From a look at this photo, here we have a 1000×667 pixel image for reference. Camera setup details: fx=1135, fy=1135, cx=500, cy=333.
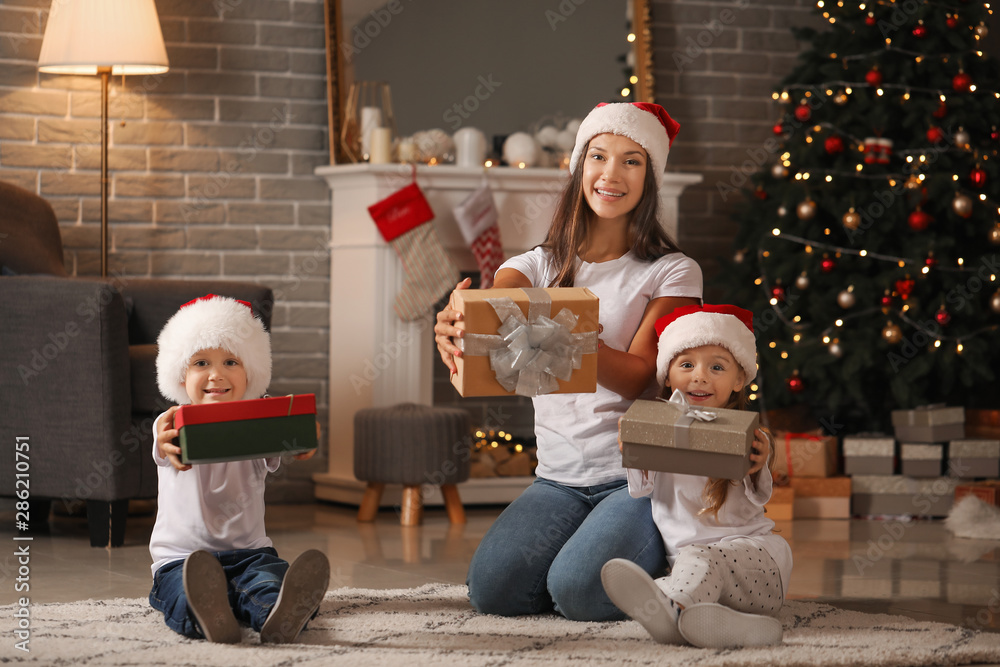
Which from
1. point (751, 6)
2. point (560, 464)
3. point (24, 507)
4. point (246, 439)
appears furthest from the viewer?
point (751, 6)

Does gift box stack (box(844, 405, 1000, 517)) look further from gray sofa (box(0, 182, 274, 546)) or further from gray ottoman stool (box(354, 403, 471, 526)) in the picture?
gray sofa (box(0, 182, 274, 546))

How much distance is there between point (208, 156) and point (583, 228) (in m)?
2.06

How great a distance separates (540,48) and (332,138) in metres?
0.86

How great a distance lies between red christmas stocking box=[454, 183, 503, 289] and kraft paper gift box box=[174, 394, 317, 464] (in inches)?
73.2

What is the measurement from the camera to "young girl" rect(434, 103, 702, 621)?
7.13 ft

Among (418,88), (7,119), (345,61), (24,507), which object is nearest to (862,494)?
(418,88)

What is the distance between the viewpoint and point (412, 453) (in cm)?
356

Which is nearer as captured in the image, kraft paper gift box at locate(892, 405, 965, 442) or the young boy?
the young boy

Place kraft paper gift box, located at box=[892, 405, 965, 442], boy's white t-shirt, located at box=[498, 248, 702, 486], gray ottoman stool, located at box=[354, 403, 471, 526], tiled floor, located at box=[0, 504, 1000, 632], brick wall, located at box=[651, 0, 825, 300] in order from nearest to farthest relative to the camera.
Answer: boy's white t-shirt, located at box=[498, 248, 702, 486], tiled floor, located at box=[0, 504, 1000, 632], gray ottoman stool, located at box=[354, 403, 471, 526], kraft paper gift box, located at box=[892, 405, 965, 442], brick wall, located at box=[651, 0, 825, 300]

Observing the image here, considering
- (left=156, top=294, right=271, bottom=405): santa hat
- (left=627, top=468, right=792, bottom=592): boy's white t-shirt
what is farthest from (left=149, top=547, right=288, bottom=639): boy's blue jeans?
(left=627, top=468, right=792, bottom=592): boy's white t-shirt

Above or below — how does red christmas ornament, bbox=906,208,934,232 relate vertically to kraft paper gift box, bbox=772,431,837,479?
above

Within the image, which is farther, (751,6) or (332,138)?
(751,6)

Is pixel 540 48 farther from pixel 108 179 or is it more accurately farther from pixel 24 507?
pixel 24 507

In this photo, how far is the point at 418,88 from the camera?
407 cm
